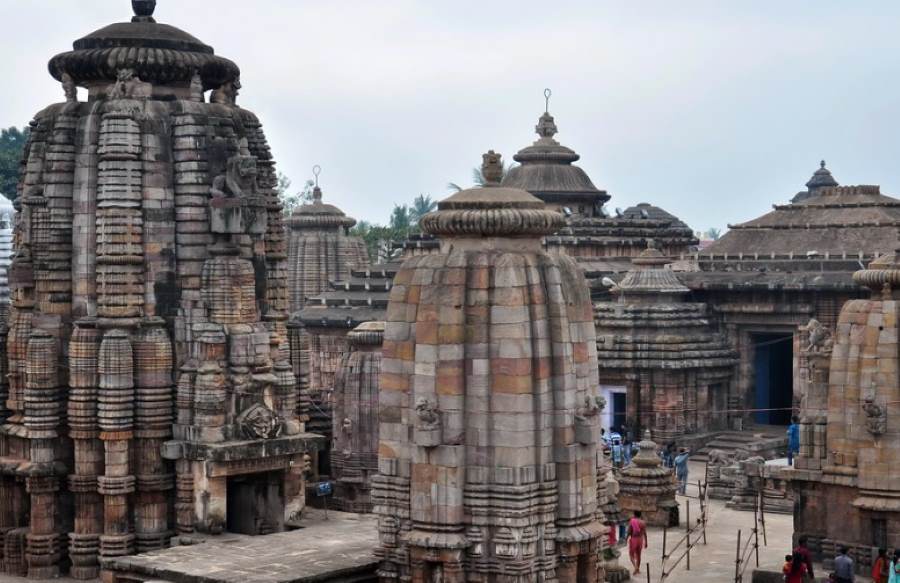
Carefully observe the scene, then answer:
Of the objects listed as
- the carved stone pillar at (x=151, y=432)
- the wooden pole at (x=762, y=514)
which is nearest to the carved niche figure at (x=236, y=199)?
the carved stone pillar at (x=151, y=432)

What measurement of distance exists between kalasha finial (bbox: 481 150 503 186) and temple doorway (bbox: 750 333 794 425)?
97.4ft

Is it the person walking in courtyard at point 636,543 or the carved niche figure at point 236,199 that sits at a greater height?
the carved niche figure at point 236,199

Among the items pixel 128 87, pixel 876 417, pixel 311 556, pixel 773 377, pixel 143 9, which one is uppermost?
pixel 143 9

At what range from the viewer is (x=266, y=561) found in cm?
2953

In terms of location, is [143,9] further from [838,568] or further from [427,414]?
[838,568]

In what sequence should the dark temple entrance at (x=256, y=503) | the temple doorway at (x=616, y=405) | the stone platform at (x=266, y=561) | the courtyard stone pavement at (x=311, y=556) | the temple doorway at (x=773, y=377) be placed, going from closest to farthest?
1. the stone platform at (x=266, y=561)
2. the courtyard stone pavement at (x=311, y=556)
3. the dark temple entrance at (x=256, y=503)
4. the temple doorway at (x=616, y=405)
5. the temple doorway at (x=773, y=377)

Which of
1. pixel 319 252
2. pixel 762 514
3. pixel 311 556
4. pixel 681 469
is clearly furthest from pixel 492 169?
pixel 319 252

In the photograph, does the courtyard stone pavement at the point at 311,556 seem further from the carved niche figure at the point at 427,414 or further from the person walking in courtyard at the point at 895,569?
the carved niche figure at the point at 427,414

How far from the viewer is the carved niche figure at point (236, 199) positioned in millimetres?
34594

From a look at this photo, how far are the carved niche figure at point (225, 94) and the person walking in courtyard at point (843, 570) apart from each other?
44.2 ft

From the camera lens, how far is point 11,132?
12306 cm

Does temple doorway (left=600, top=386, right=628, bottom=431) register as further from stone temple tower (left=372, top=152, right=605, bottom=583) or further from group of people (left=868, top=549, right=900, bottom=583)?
stone temple tower (left=372, top=152, right=605, bottom=583)

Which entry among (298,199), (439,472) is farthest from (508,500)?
(298,199)

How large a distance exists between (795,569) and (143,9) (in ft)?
49.9
